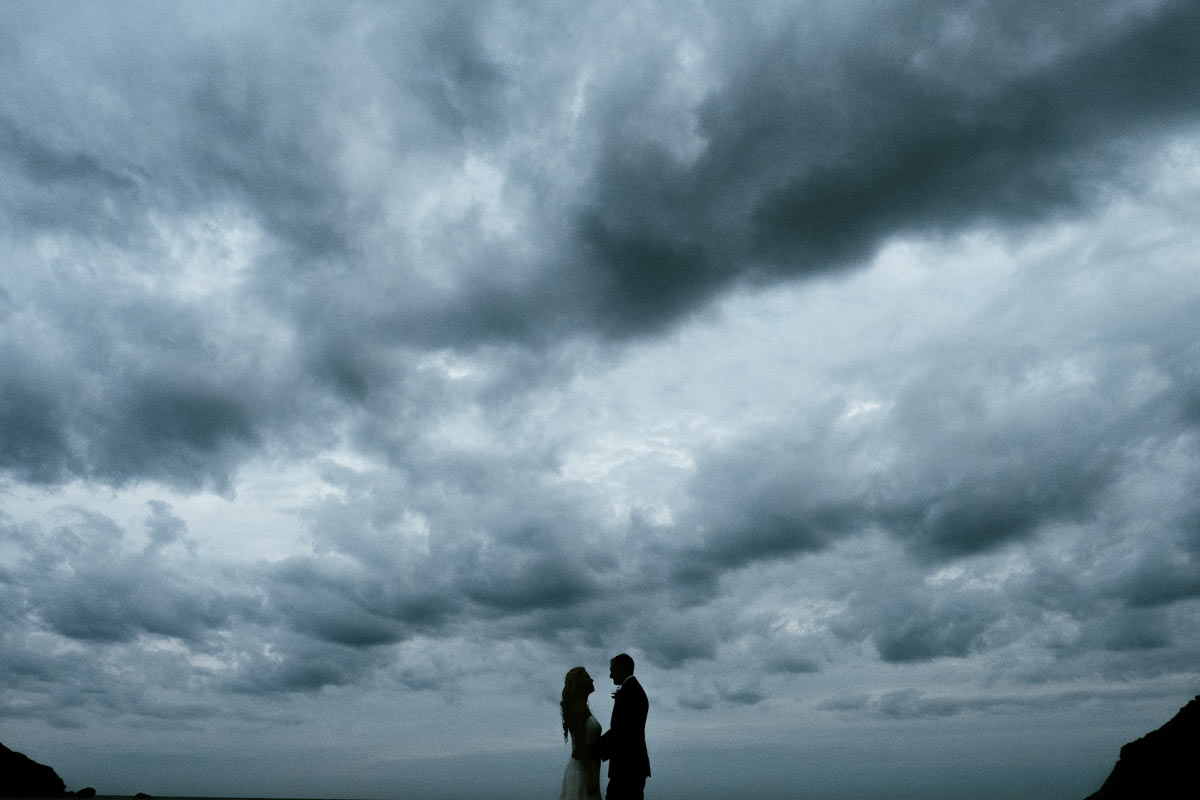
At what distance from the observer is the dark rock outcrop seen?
7206cm

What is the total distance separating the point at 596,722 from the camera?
42.7ft

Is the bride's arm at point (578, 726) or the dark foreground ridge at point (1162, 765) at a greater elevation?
the bride's arm at point (578, 726)

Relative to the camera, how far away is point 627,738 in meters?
12.8

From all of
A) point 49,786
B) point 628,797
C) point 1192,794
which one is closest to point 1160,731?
point 1192,794

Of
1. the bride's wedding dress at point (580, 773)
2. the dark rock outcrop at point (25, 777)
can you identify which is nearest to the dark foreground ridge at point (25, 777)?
the dark rock outcrop at point (25, 777)

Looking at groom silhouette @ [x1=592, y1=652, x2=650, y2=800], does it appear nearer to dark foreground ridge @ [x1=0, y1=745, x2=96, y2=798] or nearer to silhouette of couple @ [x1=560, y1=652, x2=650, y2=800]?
silhouette of couple @ [x1=560, y1=652, x2=650, y2=800]

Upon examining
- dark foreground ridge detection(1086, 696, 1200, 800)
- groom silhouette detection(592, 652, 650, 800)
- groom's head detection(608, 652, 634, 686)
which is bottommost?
dark foreground ridge detection(1086, 696, 1200, 800)

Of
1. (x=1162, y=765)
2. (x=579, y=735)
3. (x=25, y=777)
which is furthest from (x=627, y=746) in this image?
(x=25, y=777)

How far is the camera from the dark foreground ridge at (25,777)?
72000mm

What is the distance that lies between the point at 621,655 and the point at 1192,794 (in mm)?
26484

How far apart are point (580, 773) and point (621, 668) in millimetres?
1732

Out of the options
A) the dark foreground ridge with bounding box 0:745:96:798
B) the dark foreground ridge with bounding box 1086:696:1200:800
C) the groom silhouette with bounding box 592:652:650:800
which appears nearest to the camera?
the groom silhouette with bounding box 592:652:650:800

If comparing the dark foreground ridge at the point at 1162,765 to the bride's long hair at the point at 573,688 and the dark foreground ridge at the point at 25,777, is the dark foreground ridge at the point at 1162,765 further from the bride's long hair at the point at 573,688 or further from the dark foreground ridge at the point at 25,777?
the dark foreground ridge at the point at 25,777

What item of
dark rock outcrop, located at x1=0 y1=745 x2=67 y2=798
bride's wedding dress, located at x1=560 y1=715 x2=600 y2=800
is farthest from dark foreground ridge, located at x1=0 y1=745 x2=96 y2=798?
bride's wedding dress, located at x1=560 y1=715 x2=600 y2=800
